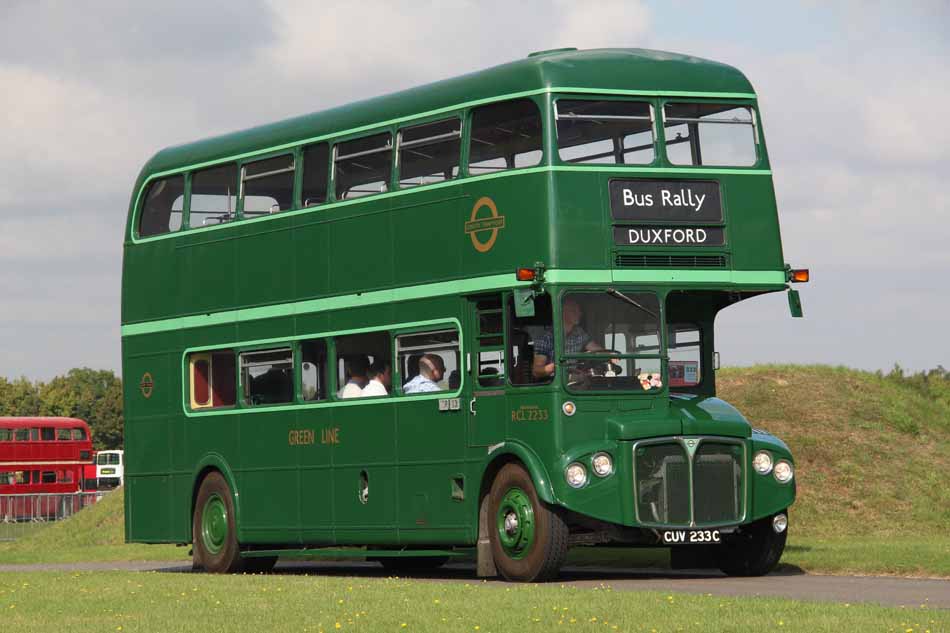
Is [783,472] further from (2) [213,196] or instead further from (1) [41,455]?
(1) [41,455]

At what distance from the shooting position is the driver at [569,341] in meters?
18.7

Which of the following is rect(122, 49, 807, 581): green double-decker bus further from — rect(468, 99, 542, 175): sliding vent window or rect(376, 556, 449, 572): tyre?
rect(376, 556, 449, 572): tyre

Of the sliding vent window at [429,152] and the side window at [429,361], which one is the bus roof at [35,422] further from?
the sliding vent window at [429,152]

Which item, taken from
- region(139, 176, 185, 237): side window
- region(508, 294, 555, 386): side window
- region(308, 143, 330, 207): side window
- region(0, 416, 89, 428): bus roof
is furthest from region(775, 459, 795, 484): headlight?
region(0, 416, 89, 428): bus roof

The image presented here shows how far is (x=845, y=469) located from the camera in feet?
101

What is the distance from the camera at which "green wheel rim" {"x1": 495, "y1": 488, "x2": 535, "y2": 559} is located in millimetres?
18672

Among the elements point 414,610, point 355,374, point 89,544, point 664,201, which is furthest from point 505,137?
point 89,544

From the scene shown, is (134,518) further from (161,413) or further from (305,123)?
(305,123)

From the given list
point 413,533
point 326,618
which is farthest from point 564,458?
point 326,618

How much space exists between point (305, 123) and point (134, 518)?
6.46 meters

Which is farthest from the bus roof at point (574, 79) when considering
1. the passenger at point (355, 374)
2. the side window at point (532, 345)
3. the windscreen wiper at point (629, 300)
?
the passenger at point (355, 374)

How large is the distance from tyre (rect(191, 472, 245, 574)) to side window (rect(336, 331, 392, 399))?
289 cm

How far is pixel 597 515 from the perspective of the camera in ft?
59.6

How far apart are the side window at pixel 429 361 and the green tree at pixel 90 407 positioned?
396 feet
